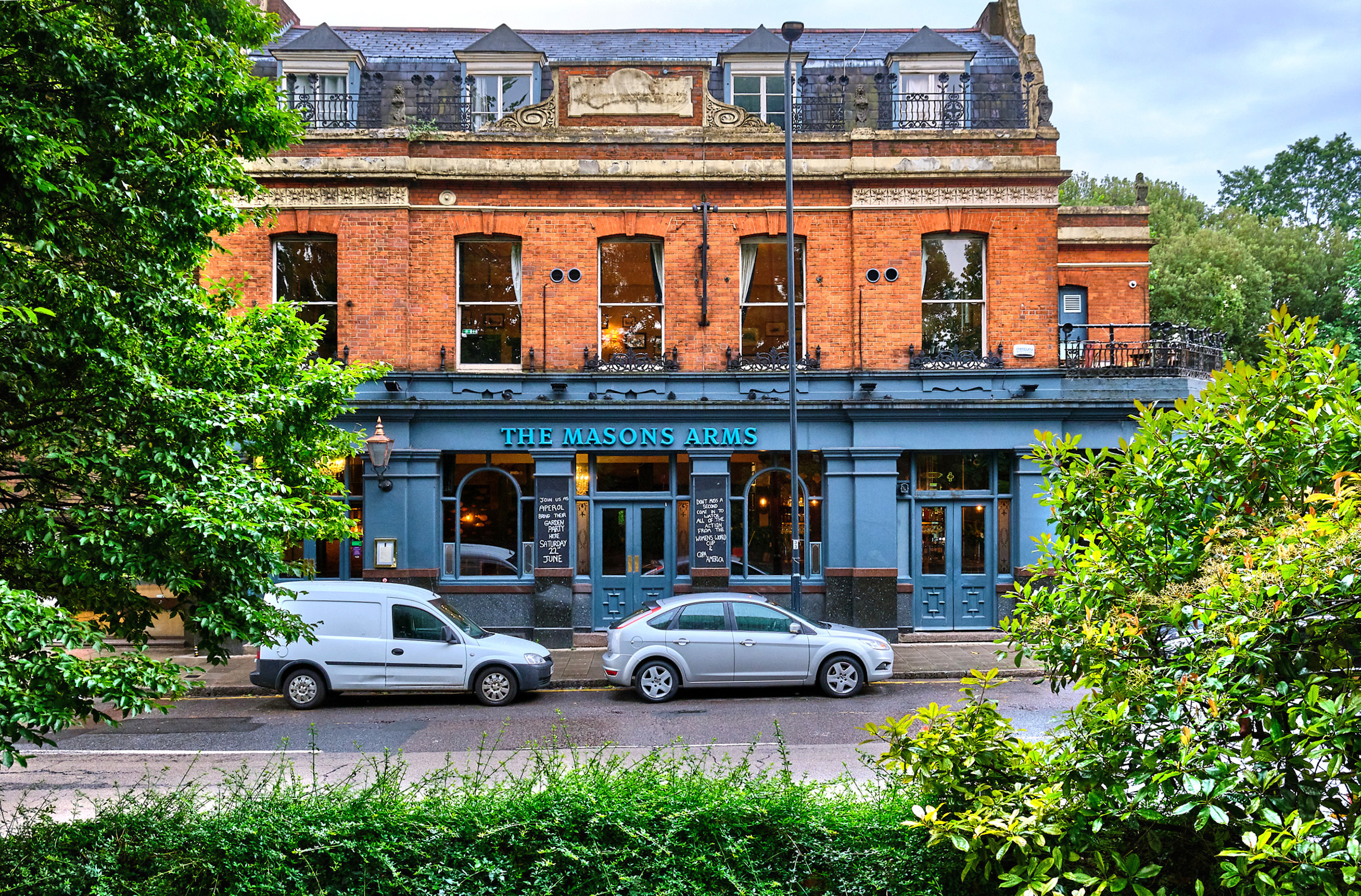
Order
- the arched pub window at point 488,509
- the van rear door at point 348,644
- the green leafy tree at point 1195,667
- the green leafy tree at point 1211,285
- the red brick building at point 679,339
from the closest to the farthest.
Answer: the green leafy tree at point 1195,667 < the van rear door at point 348,644 < the red brick building at point 679,339 < the arched pub window at point 488,509 < the green leafy tree at point 1211,285

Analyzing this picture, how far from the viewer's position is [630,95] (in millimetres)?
16719

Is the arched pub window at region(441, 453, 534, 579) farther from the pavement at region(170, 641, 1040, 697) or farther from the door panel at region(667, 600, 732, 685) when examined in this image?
the door panel at region(667, 600, 732, 685)

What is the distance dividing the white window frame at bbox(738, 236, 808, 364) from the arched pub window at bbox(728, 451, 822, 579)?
2.22 m

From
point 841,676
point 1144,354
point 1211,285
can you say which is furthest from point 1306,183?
point 841,676

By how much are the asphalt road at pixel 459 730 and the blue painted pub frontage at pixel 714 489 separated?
12.0ft

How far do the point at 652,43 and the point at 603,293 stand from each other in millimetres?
6776

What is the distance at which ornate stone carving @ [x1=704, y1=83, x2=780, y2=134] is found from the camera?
54.7 ft

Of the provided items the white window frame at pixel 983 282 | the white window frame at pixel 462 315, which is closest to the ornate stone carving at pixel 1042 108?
the white window frame at pixel 983 282

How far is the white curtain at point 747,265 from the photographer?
1677cm

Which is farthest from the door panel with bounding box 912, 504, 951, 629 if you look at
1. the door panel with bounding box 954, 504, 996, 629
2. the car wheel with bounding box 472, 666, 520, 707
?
the car wheel with bounding box 472, 666, 520, 707

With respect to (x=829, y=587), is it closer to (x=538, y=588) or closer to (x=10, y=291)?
(x=538, y=588)

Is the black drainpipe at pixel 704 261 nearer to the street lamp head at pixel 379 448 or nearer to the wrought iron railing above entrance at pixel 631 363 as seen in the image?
the wrought iron railing above entrance at pixel 631 363

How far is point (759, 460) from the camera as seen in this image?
16.7 meters

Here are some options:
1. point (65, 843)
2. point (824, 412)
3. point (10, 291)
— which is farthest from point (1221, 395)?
point (824, 412)
